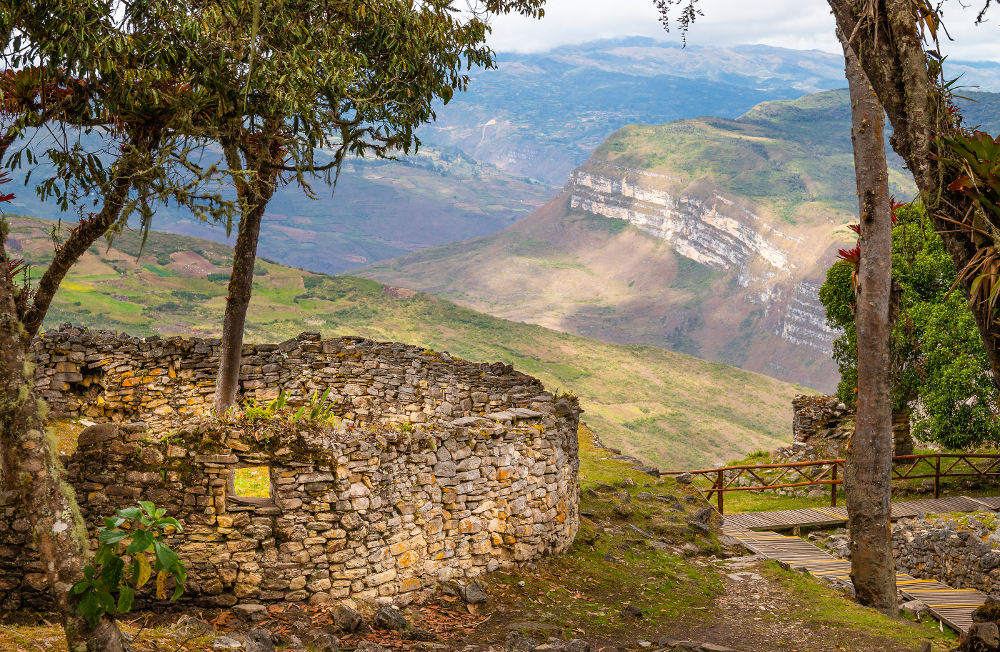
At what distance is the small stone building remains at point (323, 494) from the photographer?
8.09 meters

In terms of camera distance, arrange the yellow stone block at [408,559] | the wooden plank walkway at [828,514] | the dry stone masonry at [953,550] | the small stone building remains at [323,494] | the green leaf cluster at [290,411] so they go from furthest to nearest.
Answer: the wooden plank walkway at [828,514], the dry stone masonry at [953,550], the green leaf cluster at [290,411], the yellow stone block at [408,559], the small stone building remains at [323,494]

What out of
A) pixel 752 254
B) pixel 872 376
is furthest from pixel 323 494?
pixel 752 254

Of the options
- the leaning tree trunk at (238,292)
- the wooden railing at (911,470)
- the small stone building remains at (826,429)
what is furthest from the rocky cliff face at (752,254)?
the leaning tree trunk at (238,292)

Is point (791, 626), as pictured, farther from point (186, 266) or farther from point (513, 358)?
point (186, 266)

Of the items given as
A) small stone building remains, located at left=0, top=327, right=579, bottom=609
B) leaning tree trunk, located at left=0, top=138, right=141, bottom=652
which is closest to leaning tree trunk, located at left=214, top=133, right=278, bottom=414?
small stone building remains, located at left=0, top=327, right=579, bottom=609

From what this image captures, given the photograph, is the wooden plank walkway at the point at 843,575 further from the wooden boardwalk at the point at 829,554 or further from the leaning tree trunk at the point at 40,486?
the leaning tree trunk at the point at 40,486

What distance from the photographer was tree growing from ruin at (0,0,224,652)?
5.68 metres

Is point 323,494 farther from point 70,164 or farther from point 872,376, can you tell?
point 872,376

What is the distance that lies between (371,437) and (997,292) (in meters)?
6.30

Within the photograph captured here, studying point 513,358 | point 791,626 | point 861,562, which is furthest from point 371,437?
point 513,358

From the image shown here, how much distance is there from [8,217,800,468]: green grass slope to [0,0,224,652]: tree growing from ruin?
37030mm

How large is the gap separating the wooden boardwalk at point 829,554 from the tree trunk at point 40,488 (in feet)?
34.0

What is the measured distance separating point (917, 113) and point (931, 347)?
17111 mm

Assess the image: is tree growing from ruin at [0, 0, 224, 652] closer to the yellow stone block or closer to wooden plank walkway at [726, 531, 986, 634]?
the yellow stone block
